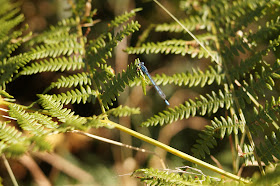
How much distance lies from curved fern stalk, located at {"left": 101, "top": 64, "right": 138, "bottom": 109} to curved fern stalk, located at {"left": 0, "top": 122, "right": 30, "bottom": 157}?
15.6 inches

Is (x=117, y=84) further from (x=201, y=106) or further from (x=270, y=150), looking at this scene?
(x=270, y=150)

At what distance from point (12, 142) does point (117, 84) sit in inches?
18.8

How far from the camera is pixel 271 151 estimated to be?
1254 millimetres

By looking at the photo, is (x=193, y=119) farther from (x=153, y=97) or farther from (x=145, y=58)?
(x=145, y=58)

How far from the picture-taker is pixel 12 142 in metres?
1.00

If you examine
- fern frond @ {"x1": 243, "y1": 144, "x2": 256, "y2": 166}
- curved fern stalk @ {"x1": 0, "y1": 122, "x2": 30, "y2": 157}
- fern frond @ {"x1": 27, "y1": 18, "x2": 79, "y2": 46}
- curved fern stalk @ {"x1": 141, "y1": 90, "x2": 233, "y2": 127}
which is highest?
fern frond @ {"x1": 27, "y1": 18, "x2": 79, "y2": 46}

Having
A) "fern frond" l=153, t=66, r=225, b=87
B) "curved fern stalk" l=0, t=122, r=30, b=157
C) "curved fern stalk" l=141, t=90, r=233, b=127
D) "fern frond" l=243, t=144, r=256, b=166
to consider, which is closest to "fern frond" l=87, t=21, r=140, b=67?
"fern frond" l=153, t=66, r=225, b=87

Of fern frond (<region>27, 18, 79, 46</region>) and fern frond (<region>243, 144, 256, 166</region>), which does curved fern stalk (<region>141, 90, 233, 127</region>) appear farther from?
fern frond (<region>27, 18, 79, 46</region>)

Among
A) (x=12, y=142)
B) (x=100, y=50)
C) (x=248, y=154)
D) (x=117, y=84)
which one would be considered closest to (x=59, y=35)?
(x=100, y=50)

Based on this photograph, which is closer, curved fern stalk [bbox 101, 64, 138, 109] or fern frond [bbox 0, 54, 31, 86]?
curved fern stalk [bbox 101, 64, 138, 109]

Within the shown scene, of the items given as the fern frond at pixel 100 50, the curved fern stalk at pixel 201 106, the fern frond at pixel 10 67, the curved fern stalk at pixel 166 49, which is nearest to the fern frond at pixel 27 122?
the fern frond at pixel 10 67

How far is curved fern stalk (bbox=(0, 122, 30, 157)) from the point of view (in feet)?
2.68

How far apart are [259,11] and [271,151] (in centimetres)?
78

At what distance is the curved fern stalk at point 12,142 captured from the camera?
2.68 ft
